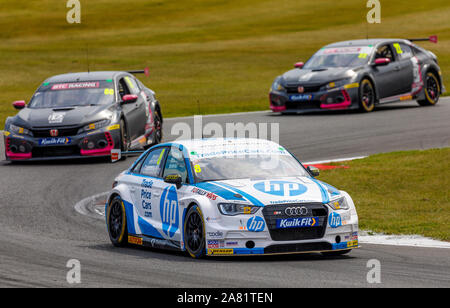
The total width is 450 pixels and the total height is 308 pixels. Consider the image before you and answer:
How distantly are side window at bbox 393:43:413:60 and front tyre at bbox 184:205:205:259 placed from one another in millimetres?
15555

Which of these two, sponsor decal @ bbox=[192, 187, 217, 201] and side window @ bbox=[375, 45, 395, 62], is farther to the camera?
side window @ bbox=[375, 45, 395, 62]

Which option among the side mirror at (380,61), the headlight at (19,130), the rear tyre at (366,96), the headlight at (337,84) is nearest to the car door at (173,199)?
the headlight at (19,130)

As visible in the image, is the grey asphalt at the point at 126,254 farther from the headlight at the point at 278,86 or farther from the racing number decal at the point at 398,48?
the racing number decal at the point at 398,48

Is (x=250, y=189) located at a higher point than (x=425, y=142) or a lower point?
higher

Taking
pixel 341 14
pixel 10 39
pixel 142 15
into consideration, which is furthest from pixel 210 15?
pixel 10 39

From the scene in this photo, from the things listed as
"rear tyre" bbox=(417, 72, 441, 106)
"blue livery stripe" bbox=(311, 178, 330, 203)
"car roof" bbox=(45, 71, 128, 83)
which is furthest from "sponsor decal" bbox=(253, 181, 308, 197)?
"rear tyre" bbox=(417, 72, 441, 106)

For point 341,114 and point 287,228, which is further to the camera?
point 341,114

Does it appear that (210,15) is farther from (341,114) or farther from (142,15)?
(341,114)

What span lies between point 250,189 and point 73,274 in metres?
1.95

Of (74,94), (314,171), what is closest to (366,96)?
(74,94)

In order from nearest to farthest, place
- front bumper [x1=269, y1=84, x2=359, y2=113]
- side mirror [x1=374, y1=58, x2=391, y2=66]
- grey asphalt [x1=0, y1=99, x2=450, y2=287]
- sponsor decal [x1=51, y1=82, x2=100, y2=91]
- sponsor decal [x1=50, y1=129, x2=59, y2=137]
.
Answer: grey asphalt [x1=0, y1=99, x2=450, y2=287]
sponsor decal [x1=50, y1=129, x2=59, y2=137]
sponsor decal [x1=51, y1=82, x2=100, y2=91]
front bumper [x1=269, y1=84, x2=359, y2=113]
side mirror [x1=374, y1=58, x2=391, y2=66]

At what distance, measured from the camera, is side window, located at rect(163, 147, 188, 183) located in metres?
10.8

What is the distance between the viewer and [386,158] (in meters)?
17.4

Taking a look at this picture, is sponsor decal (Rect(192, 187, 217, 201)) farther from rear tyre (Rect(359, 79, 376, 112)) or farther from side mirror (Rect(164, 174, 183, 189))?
rear tyre (Rect(359, 79, 376, 112))
